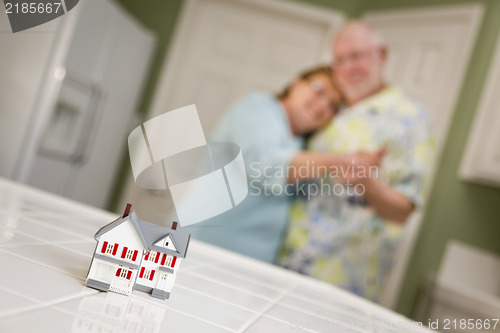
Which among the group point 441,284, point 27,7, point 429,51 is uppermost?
point 429,51

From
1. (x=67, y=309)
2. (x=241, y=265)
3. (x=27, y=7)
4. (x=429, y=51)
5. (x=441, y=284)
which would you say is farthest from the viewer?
(x=429, y=51)

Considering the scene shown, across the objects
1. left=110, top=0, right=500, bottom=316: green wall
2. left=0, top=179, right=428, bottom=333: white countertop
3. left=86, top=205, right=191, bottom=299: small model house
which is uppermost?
left=110, top=0, right=500, bottom=316: green wall

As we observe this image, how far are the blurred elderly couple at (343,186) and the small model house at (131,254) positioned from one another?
164 centimetres

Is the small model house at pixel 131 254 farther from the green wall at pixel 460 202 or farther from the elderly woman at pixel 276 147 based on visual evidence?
the green wall at pixel 460 202

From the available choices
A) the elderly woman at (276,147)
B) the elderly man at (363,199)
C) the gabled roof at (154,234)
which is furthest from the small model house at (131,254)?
the elderly man at (363,199)

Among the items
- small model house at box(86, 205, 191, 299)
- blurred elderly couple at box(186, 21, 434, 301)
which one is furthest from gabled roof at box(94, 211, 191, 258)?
blurred elderly couple at box(186, 21, 434, 301)

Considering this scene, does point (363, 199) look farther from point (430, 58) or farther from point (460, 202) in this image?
point (430, 58)

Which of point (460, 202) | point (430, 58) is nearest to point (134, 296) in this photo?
point (460, 202)

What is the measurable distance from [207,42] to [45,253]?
2651 mm

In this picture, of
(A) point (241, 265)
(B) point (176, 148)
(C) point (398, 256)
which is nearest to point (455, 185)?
(C) point (398, 256)

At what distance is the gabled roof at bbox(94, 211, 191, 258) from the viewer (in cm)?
47

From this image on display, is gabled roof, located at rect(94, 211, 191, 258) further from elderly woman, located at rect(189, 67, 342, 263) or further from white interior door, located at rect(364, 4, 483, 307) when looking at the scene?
white interior door, located at rect(364, 4, 483, 307)

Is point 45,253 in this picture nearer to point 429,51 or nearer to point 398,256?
point 398,256

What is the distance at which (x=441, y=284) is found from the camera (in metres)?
2.09
